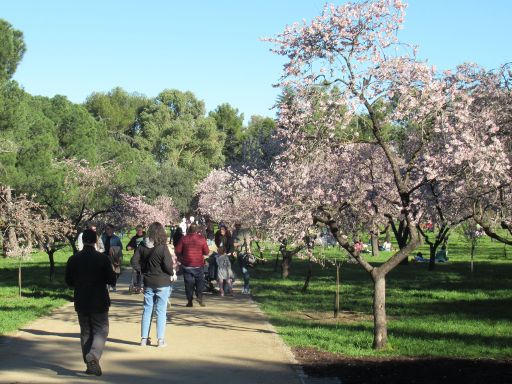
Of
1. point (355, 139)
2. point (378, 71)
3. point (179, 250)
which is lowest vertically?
point (179, 250)

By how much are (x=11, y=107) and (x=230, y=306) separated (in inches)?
443

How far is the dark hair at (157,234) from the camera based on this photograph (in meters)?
10.9

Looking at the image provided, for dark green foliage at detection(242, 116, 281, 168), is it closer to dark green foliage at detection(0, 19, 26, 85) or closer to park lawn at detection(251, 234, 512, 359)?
park lawn at detection(251, 234, 512, 359)

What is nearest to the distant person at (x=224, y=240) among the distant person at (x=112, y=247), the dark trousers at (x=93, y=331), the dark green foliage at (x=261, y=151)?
the distant person at (x=112, y=247)

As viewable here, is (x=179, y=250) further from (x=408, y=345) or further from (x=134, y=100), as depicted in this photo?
(x=134, y=100)

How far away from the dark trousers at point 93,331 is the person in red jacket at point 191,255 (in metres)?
7.01

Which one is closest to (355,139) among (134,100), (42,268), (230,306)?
(230,306)

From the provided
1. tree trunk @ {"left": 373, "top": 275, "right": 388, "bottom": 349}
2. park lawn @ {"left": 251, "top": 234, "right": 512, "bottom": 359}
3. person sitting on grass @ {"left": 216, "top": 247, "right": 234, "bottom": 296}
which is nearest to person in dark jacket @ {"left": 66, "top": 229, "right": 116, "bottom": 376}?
park lawn @ {"left": 251, "top": 234, "right": 512, "bottom": 359}

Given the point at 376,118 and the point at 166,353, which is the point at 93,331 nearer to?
the point at 166,353

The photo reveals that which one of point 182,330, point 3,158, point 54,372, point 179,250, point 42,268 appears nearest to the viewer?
point 54,372

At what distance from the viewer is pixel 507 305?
17234 mm

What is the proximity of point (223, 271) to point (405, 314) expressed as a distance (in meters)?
5.14

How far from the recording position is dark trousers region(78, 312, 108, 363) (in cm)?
874

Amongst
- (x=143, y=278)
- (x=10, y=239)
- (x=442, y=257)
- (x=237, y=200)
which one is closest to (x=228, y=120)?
(x=237, y=200)
